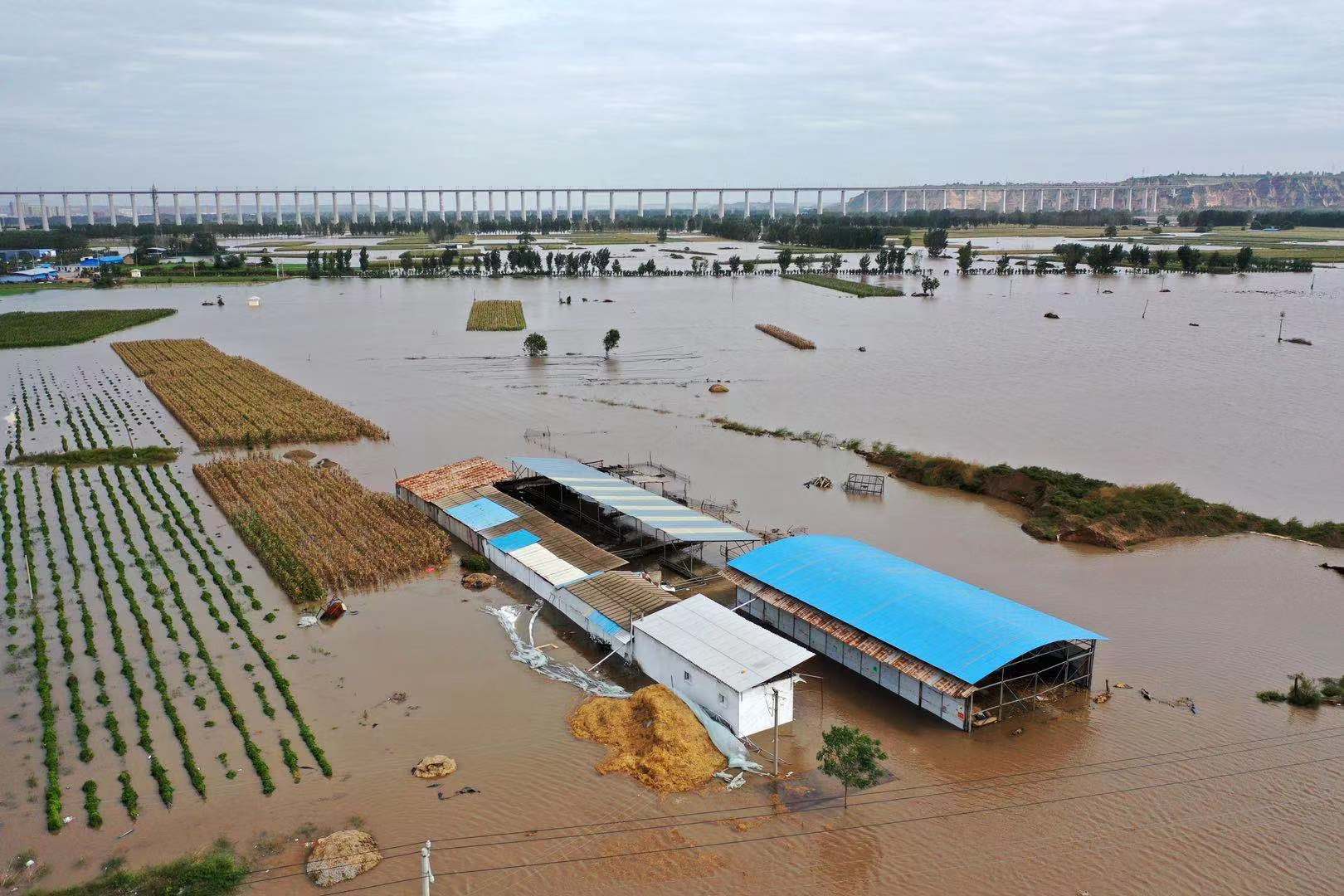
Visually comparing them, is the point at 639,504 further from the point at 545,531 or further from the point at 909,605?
the point at 909,605

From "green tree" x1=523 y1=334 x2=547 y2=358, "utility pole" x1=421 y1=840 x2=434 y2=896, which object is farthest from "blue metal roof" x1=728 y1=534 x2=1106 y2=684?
→ "green tree" x1=523 y1=334 x2=547 y2=358

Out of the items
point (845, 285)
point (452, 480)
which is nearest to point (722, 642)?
point (452, 480)

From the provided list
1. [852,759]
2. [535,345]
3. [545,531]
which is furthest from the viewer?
[535,345]

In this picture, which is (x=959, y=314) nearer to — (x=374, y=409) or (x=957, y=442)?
(x=957, y=442)

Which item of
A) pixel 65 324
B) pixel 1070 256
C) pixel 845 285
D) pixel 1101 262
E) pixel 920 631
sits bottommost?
pixel 920 631

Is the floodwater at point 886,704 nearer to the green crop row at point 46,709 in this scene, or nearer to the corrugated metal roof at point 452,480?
the green crop row at point 46,709

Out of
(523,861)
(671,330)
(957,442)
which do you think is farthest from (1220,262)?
(523,861)
